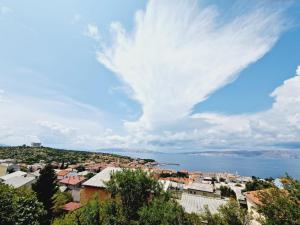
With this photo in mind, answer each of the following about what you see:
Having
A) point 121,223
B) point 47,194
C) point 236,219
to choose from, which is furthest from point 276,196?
point 47,194

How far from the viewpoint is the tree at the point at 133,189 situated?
48.7 feet

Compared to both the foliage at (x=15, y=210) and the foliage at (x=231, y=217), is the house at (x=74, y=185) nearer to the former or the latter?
the foliage at (x=15, y=210)

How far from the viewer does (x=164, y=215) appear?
11.7 m

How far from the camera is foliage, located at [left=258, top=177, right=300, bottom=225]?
907cm

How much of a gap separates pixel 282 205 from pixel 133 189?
966 cm

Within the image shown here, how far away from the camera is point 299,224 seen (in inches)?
343

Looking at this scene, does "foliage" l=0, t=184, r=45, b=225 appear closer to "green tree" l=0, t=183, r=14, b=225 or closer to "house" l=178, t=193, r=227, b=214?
"green tree" l=0, t=183, r=14, b=225

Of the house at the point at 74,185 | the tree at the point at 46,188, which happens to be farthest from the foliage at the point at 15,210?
the house at the point at 74,185

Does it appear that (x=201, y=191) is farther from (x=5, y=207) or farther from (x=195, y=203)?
(x=5, y=207)

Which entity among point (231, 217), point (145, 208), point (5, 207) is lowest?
point (5, 207)

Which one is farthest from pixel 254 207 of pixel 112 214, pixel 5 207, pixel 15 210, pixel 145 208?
pixel 5 207

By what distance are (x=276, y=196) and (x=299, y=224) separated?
1539 millimetres

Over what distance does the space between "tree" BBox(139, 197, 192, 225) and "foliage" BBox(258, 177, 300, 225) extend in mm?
4338

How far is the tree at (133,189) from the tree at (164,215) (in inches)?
78.8
